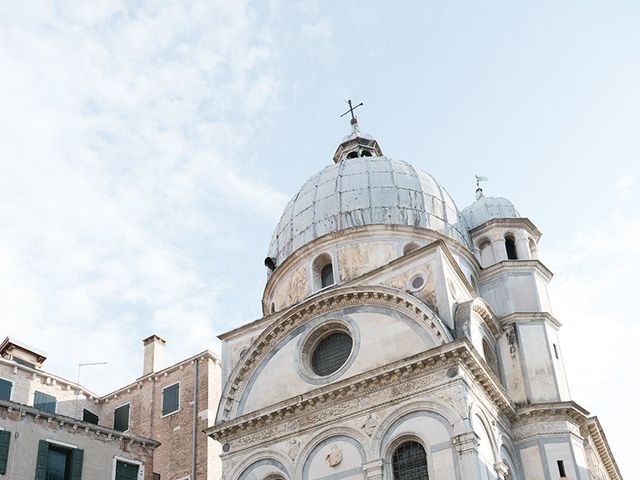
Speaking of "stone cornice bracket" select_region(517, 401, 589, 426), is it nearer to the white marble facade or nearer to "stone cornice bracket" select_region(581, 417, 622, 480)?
the white marble facade

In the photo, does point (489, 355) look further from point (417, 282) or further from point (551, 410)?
point (417, 282)

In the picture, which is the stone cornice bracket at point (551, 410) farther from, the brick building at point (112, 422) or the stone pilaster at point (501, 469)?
the brick building at point (112, 422)

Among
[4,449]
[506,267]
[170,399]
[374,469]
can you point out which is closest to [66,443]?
[4,449]

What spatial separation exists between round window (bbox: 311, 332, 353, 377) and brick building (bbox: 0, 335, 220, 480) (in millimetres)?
7631

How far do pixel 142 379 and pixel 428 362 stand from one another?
17334 millimetres

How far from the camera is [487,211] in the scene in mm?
30906

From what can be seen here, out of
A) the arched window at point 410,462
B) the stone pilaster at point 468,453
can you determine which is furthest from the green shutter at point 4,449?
the stone pilaster at point 468,453

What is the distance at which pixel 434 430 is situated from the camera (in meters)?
20.4

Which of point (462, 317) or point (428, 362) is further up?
point (462, 317)

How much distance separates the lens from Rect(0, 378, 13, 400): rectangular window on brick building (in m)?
29.5

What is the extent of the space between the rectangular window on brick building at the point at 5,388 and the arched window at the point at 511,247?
19047mm

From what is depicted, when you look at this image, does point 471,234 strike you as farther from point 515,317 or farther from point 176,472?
point 176,472

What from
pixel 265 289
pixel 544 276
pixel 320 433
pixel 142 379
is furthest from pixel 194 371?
pixel 544 276

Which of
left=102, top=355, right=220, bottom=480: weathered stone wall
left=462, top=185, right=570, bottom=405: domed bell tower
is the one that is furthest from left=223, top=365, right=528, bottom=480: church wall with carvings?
left=102, top=355, right=220, bottom=480: weathered stone wall
